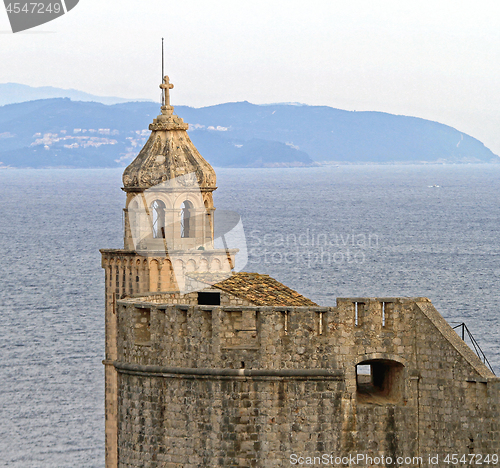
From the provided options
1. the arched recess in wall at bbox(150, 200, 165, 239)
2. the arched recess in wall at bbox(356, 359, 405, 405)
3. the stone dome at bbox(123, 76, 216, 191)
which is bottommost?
the arched recess in wall at bbox(356, 359, 405, 405)

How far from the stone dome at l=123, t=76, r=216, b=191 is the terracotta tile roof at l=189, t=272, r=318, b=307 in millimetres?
13650

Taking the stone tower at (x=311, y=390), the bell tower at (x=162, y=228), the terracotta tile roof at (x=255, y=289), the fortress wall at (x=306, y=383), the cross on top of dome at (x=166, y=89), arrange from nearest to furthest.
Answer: the stone tower at (x=311, y=390), the fortress wall at (x=306, y=383), the terracotta tile roof at (x=255, y=289), the bell tower at (x=162, y=228), the cross on top of dome at (x=166, y=89)

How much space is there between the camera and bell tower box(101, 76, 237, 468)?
4803cm

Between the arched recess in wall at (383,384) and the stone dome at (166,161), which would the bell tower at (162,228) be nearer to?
the stone dome at (166,161)

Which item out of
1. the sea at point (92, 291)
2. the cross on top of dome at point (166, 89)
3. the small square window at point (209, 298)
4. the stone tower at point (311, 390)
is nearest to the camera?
the stone tower at point (311, 390)

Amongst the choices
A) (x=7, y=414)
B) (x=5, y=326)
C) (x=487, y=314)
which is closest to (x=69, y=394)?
(x=7, y=414)

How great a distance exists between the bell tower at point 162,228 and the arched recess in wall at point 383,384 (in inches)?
739

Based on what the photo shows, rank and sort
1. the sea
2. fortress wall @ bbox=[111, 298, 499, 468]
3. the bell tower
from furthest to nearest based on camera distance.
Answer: the sea
the bell tower
fortress wall @ bbox=[111, 298, 499, 468]

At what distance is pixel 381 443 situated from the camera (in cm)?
2795

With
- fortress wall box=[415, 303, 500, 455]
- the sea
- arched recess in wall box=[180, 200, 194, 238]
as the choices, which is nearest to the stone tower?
fortress wall box=[415, 303, 500, 455]

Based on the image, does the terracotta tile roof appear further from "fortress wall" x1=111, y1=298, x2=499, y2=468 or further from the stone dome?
the stone dome

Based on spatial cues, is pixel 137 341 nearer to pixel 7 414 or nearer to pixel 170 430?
pixel 170 430

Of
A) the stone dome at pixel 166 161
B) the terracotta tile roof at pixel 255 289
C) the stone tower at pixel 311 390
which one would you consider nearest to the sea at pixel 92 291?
the stone dome at pixel 166 161

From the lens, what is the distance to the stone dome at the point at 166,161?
4912cm
